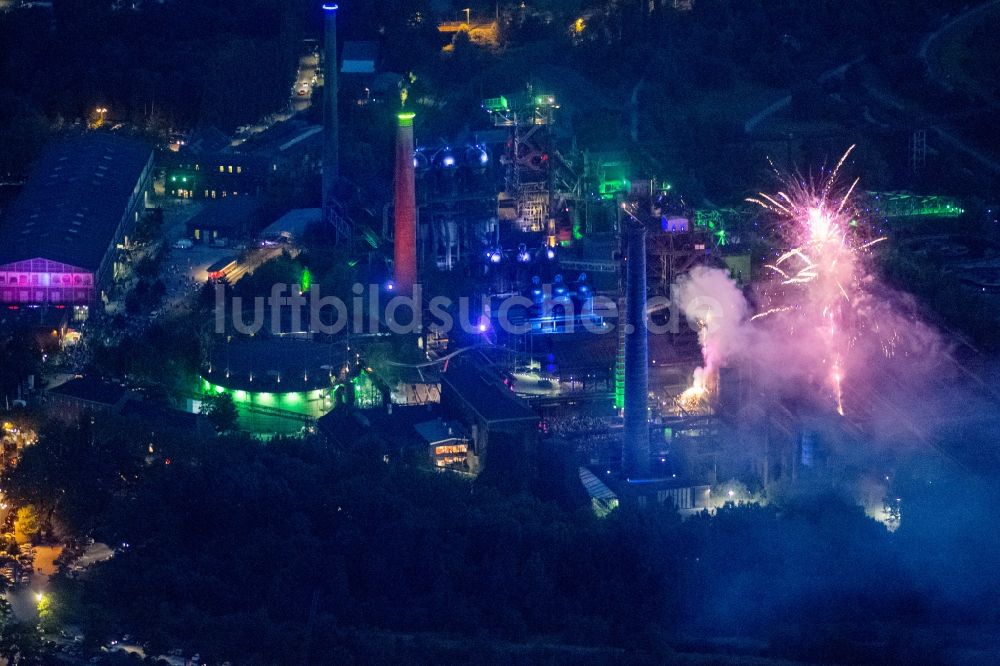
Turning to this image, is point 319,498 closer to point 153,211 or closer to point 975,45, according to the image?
point 153,211

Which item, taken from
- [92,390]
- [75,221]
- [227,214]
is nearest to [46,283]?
[75,221]

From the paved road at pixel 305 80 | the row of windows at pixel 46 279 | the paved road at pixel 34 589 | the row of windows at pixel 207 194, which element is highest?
the paved road at pixel 305 80

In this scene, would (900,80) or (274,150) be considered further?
(900,80)

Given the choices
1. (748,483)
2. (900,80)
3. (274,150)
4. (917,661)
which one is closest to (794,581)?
(917,661)

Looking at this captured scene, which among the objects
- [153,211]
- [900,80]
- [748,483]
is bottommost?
[748,483]

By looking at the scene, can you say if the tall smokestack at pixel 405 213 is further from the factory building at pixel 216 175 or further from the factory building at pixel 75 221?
the factory building at pixel 216 175

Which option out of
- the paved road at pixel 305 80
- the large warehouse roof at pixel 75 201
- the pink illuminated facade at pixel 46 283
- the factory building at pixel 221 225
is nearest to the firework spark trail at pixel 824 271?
the factory building at pixel 221 225

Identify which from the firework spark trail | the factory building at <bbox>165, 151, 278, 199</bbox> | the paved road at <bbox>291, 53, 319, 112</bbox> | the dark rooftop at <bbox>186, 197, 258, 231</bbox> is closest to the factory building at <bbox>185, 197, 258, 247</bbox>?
the dark rooftop at <bbox>186, 197, 258, 231</bbox>

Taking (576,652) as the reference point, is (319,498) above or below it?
above
